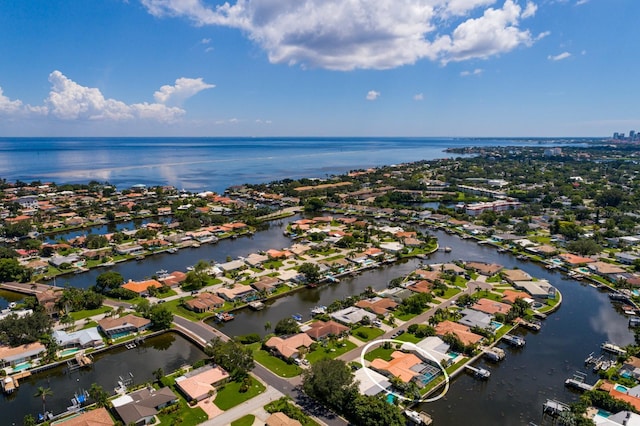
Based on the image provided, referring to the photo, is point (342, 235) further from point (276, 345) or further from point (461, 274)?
point (276, 345)

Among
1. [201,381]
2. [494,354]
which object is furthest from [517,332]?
[201,381]

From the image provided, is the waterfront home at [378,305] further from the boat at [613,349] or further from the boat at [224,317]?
the boat at [613,349]

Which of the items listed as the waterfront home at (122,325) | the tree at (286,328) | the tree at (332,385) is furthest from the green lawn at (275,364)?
the waterfront home at (122,325)

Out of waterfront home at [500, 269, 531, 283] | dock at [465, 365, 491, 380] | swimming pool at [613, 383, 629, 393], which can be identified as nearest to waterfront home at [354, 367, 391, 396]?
dock at [465, 365, 491, 380]

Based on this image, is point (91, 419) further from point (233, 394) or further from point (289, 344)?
point (289, 344)

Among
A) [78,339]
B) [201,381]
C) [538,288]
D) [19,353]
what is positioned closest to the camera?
[201,381]
